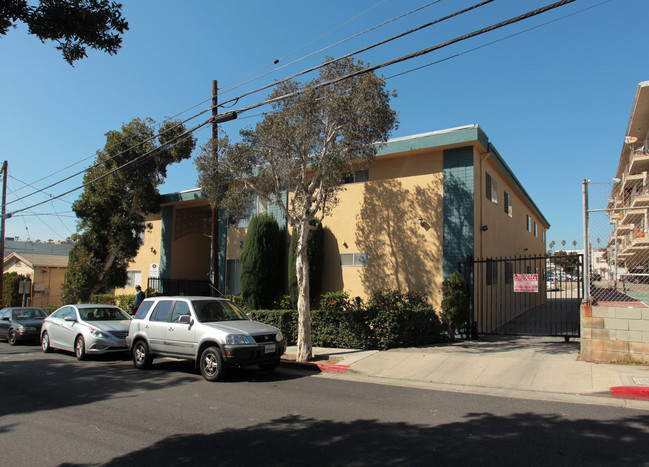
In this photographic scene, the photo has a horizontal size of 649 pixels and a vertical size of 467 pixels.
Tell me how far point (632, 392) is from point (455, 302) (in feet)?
17.7

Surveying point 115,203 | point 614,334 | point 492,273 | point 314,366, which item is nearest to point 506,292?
point 492,273

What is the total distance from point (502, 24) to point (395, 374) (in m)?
6.88

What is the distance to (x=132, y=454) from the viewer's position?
4828 millimetres

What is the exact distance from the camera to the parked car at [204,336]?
8.62 meters

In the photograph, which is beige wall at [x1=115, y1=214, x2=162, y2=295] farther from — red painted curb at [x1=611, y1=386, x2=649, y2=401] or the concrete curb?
red painted curb at [x1=611, y1=386, x2=649, y2=401]

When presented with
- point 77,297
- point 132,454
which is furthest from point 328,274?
point 77,297

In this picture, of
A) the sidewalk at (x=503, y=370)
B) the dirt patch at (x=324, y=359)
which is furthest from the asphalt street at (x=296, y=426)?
the dirt patch at (x=324, y=359)

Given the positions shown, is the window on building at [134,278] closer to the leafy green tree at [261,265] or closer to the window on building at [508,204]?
the leafy green tree at [261,265]

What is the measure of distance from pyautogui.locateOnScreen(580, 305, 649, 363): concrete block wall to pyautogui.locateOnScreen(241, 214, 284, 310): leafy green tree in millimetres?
10088

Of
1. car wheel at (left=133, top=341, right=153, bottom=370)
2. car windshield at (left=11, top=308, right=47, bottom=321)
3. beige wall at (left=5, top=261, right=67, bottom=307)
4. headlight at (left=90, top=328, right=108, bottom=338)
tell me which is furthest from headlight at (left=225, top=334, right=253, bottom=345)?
beige wall at (left=5, top=261, right=67, bottom=307)

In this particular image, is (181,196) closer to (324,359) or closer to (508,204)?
(324,359)

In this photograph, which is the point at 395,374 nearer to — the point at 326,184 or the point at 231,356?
the point at 231,356

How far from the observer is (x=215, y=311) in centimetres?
983

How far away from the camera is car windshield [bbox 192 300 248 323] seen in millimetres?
9531
